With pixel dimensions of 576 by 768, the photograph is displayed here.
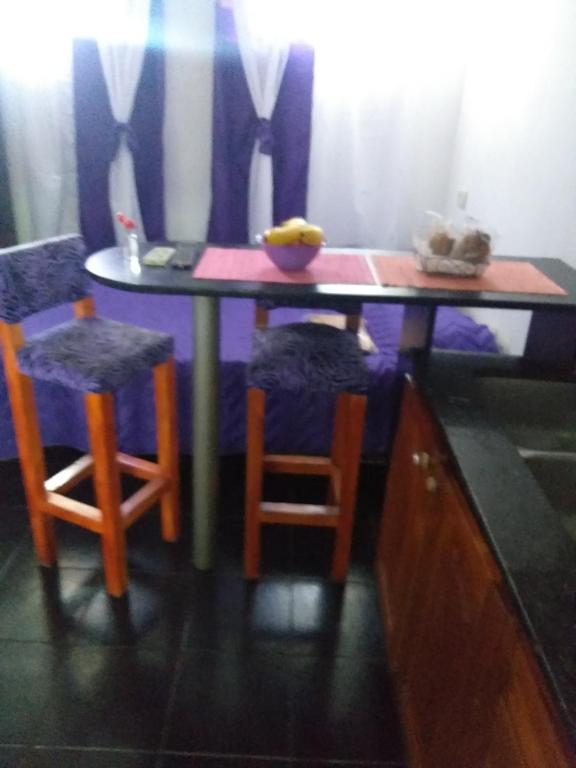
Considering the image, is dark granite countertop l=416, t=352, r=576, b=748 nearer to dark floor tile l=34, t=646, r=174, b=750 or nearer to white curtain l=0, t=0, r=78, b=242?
dark floor tile l=34, t=646, r=174, b=750

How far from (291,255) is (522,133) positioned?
120 centimetres

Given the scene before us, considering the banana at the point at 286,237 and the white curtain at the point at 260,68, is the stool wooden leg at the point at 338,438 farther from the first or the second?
the white curtain at the point at 260,68

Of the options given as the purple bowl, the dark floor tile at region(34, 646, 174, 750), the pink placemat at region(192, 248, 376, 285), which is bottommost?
the dark floor tile at region(34, 646, 174, 750)

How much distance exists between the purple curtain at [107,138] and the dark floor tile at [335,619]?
1.97m

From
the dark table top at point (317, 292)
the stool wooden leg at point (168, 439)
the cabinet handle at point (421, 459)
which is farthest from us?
the stool wooden leg at point (168, 439)

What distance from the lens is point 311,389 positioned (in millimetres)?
1640

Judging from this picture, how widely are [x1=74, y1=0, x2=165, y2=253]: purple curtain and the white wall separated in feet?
4.69

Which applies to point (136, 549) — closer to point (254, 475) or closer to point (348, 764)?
point (254, 475)

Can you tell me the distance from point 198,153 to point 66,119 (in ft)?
2.04

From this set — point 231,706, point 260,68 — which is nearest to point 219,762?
point 231,706

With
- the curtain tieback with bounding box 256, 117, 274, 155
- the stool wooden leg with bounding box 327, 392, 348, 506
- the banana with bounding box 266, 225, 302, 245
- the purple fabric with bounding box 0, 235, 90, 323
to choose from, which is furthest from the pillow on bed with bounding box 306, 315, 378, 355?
the curtain tieback with bounding box 256, 117, 274, 155

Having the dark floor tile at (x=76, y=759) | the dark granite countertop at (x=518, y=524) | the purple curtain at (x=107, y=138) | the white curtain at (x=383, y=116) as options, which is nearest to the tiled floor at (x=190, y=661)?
the dark floor tile at (x=76, y=759)

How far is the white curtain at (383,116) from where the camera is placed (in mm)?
2789

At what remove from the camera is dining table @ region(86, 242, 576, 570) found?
1.43 meters
